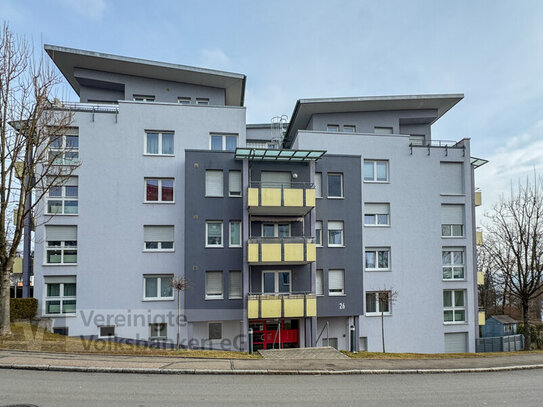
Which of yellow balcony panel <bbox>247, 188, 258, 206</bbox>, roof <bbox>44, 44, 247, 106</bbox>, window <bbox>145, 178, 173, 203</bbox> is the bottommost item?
yellow balcony panel <bbox>247, 188, 258, 206</bbox>

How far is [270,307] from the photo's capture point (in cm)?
1875

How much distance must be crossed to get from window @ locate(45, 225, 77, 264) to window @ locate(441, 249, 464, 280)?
19.8m

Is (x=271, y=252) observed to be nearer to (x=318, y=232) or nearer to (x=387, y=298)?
(x=318, y=232)

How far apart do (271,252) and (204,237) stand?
3419 mm

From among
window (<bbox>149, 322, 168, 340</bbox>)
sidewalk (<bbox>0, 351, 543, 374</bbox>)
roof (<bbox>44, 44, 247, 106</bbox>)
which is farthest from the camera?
roof (<bbox>44, 44, 247, 106</bbox>)

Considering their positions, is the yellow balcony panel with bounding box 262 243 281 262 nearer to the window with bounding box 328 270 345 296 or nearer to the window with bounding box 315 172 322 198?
the window with bounding box 328 270 345 296

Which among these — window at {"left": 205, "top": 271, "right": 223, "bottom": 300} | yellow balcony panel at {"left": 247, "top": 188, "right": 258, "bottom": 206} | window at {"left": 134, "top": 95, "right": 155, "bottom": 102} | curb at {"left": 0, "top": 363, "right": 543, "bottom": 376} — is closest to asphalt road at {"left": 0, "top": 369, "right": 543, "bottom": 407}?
curb at {"left": 0, "top": 363, "right": 543, "bottom": 376}

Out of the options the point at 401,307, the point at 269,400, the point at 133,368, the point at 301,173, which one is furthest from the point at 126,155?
the point at 401,307

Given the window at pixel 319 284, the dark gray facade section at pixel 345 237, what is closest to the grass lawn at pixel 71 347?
the window at pixel 319 284

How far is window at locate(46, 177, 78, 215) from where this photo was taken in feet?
65.1

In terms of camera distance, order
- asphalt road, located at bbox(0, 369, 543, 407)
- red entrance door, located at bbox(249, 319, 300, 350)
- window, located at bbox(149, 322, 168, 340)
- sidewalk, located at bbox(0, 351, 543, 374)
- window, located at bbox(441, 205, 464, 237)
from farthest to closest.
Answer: window, located at bbox(441, 205, 464, 237)
red entrance door, located at bbox(249, 319, 300, 350)
window, located at bbox(149, 322, 168, 340)
sidewalk, located at bbox(0, 351, 543, 374)
asphalt road, located at bbox(0, 369, 543, 407)

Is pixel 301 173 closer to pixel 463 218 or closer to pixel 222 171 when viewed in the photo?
pixel 222 171

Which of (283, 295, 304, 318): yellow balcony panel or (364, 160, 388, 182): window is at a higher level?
(364, 160, 388, 182): window

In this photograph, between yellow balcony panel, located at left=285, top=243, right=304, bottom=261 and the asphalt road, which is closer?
the asphalt road
